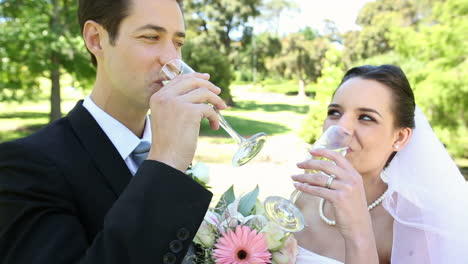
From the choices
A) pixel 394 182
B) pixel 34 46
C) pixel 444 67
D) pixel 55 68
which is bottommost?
pixel 55 68

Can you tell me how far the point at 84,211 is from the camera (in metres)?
1.69

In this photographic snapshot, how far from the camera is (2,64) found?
1694cm

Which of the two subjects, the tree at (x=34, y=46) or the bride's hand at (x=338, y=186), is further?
the tree at (x=34, y=46)

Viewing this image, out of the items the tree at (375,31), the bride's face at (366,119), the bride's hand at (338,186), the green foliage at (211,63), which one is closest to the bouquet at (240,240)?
the bride's hand at (338,186)

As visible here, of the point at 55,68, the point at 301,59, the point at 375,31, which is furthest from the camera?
the point at 301,59

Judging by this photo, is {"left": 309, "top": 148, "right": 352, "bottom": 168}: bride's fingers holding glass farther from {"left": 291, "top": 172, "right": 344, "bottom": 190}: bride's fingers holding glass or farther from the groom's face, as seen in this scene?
the groom's face

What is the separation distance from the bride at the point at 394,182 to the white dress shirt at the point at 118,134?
1196 mm

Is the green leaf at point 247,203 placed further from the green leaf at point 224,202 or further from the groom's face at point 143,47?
the groom's face at point 143,47

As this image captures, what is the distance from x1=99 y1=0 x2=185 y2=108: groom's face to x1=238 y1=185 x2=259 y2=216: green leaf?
2.26ft

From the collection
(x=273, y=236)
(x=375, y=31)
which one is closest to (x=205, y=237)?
(x=273, y=236)

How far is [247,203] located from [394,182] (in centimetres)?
159

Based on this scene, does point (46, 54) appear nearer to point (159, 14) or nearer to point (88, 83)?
point (88, 83)

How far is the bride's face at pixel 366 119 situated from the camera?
9.41ft

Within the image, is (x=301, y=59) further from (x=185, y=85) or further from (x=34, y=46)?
(x=185, y=85)
